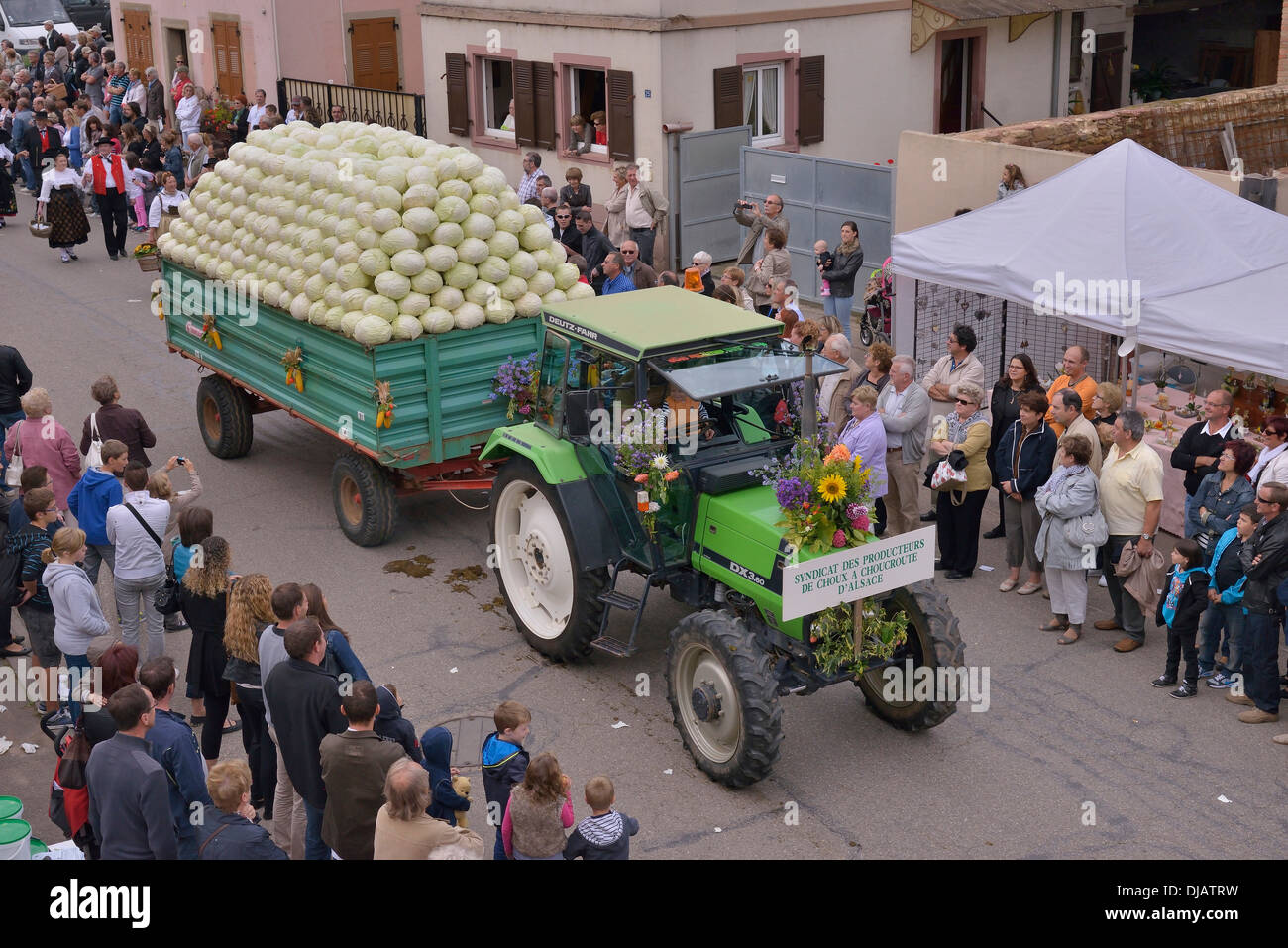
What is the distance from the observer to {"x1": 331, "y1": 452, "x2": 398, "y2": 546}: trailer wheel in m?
11.3

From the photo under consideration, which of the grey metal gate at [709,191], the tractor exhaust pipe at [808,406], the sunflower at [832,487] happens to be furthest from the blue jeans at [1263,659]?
the grey metal gate at [709,191]

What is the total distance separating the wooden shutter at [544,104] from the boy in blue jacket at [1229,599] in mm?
14633

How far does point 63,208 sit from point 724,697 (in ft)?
55.7

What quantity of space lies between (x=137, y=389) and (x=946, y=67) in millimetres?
13449

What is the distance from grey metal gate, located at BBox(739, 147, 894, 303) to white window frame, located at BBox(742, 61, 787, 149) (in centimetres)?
152

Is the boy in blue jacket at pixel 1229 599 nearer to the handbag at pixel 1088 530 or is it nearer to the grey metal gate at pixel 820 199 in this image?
the handbag at pixel 1088 530

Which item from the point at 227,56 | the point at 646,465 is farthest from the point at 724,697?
the point at 227,56

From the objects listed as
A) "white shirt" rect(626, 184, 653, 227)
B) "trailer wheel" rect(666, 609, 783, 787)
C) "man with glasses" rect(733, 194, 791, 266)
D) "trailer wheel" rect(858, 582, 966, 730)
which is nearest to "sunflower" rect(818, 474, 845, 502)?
"trailer wheel" rect(666, 609, 783, 787)

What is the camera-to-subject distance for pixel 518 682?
942cm

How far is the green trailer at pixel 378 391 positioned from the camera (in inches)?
421

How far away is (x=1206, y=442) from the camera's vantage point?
33.4 ft

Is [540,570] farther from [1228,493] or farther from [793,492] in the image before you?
[1228,493]

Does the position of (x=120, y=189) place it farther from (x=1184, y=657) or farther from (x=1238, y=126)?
(x=1184, y=657)
